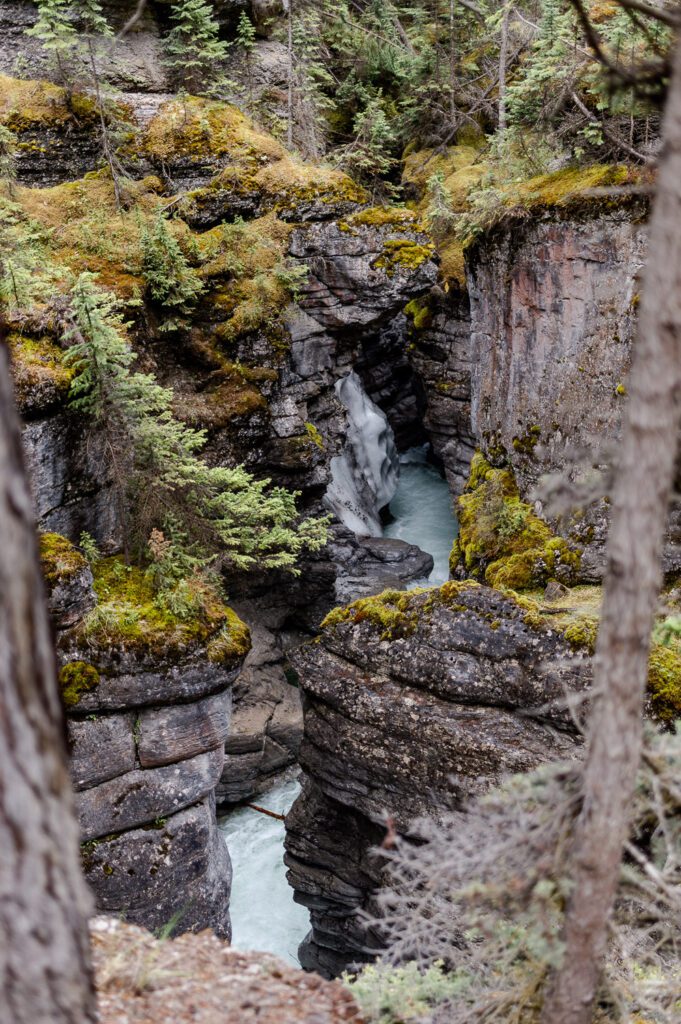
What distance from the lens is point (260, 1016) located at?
5098 mm

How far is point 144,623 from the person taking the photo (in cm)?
1120

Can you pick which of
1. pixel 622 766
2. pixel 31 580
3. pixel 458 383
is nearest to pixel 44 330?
pixel 31 580

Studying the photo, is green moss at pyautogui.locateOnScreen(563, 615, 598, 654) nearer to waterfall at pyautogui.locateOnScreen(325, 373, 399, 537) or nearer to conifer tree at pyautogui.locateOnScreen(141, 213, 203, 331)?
conifer tree at pyautogui.locateOnScreen(141, 213, 203, 331)

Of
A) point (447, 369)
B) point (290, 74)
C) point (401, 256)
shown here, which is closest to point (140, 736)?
point (401, 256)

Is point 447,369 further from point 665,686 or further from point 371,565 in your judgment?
point 665,686

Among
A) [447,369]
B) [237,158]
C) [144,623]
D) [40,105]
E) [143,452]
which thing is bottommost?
[144,623]

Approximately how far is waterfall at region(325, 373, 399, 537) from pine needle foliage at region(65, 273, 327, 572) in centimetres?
905

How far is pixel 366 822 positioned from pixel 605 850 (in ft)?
28.9

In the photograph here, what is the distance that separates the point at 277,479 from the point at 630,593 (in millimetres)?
14005

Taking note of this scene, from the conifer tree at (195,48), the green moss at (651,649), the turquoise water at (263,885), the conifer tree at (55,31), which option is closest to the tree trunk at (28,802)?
the green moss at (651,649)

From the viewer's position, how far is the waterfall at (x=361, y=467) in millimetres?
22797

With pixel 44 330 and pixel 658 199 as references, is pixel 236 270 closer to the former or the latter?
pixel 44 330

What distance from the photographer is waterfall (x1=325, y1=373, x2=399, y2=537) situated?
74.8 ft

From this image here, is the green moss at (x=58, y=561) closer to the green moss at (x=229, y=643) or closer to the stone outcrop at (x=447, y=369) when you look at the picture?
the green moss at (x=229, y=643)
